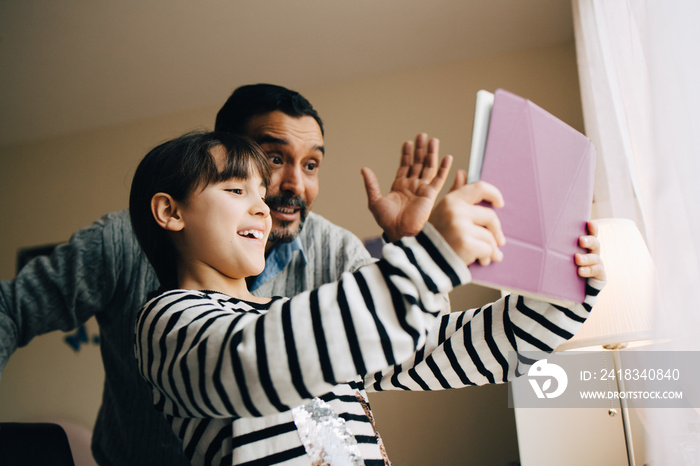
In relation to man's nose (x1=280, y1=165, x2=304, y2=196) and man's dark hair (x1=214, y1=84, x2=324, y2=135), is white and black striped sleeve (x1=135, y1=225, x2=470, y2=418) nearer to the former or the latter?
man's nose (x1=280, y1=165, x2=304, y2=196)

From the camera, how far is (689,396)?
0.77m

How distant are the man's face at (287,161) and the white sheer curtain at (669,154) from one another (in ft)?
2.52

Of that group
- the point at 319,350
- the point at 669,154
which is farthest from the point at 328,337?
the point at 669,154

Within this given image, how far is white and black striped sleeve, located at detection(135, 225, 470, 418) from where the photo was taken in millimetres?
492

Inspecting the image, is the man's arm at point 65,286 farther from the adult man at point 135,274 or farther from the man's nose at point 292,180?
the man's nose at point 292,180

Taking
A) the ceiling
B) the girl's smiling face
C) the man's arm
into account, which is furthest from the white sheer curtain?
the ceiling

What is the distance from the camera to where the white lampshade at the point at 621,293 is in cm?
110

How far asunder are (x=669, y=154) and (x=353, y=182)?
208 centimetres

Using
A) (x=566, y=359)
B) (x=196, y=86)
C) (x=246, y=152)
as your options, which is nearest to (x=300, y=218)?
(x=246, y=152)

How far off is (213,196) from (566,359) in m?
1.22

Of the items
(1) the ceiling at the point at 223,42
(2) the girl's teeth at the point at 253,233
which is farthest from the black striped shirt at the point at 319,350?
(1) the ceiling at the point at 223,42

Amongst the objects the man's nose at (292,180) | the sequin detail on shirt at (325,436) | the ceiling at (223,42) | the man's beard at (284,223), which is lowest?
the sequin detail on shirt at (325,436)

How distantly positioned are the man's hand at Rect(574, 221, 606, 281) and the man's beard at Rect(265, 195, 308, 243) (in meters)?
0.83

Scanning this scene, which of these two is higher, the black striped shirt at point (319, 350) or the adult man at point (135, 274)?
the adult man at point (135, 274)
